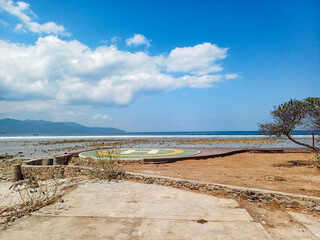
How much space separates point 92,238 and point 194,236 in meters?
1.71

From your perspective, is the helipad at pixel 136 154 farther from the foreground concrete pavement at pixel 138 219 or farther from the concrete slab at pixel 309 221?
the concrete slab at pixel 309 221

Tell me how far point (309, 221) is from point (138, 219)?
3598 millimetres

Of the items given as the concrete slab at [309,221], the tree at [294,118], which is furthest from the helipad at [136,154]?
the concrete slab at [309,221]

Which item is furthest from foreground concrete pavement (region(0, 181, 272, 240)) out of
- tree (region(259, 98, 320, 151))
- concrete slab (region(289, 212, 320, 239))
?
tree (region(259, 98, 320, 151))

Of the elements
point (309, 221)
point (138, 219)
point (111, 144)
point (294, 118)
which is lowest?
point (111, 144)

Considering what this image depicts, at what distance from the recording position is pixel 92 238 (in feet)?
11.7

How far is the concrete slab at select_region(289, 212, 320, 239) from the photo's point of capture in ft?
13.2

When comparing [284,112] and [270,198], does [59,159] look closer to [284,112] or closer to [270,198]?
[270,198]

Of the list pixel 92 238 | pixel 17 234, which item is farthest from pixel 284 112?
pixel 17 234

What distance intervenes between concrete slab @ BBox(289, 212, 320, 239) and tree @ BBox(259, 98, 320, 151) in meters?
8.86

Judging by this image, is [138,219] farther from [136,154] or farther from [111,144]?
[111,144]

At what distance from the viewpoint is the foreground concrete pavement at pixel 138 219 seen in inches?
146

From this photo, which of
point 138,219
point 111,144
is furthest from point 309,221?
point 111,144

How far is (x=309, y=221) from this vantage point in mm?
4512
